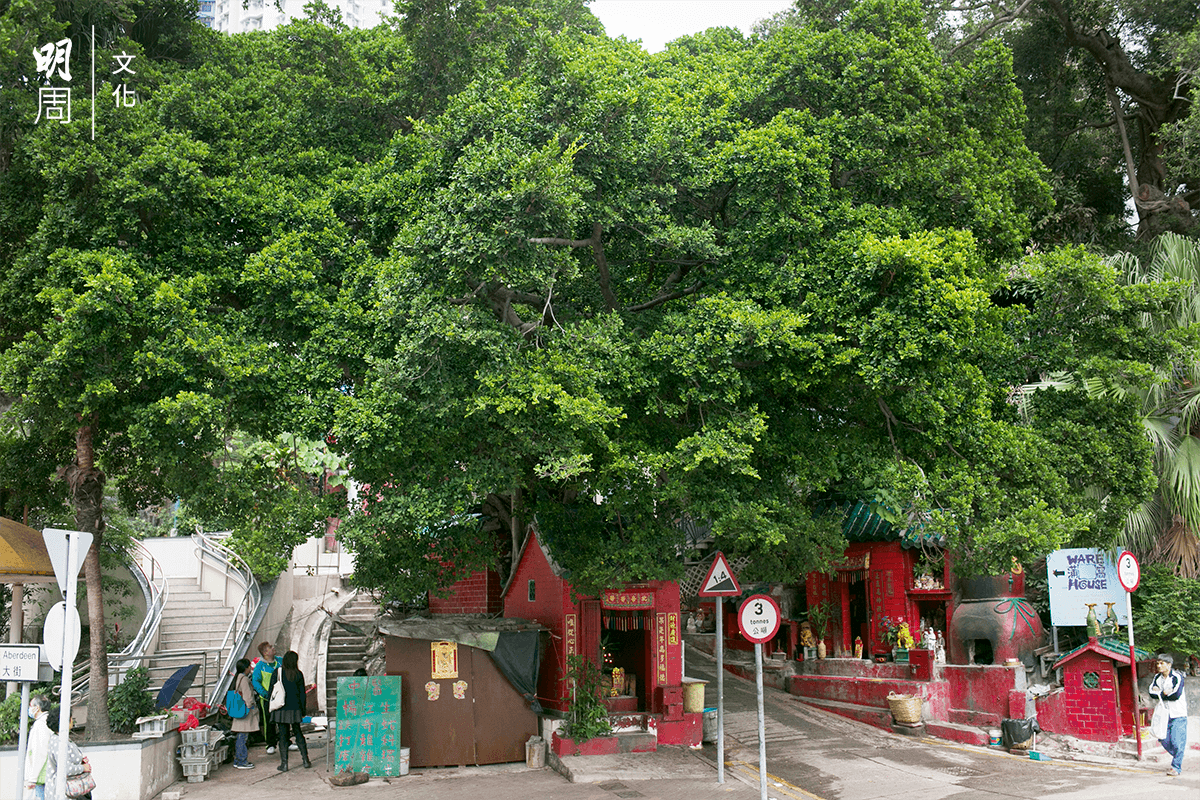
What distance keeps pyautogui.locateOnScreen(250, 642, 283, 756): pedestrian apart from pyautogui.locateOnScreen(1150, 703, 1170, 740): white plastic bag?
12797 millimetres

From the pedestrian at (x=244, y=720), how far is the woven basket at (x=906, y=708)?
11.0 m

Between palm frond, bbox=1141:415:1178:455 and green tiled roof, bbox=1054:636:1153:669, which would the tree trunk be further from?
palm frond, bbox=1141:415:1178:455

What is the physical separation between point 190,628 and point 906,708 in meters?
15.7

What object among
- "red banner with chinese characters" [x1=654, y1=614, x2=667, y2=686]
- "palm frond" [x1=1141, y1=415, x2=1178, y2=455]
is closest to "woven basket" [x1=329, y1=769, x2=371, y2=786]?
"red banner with chinese characters" [x1=654, y1=614, x2=667, y2=686]

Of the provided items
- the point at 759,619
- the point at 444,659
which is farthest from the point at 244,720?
the point at 759,619

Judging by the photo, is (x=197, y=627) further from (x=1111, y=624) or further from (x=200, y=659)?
(x=1111, y=624)

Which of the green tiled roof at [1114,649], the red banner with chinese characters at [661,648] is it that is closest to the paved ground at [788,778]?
the red banner with chinese characters at [661,648]

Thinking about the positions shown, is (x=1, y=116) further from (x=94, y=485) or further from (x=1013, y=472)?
(x=1013, y=472)

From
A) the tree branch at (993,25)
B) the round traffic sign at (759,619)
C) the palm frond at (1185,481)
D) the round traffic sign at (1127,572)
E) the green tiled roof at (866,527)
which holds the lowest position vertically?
the round traffic sign at (759,619)

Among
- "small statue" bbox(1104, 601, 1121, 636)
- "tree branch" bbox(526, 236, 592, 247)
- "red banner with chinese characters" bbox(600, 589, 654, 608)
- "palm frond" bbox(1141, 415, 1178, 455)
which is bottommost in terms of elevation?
"small statue" bbox(1104, 601, 1121, 636)

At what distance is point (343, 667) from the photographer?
19625 mm

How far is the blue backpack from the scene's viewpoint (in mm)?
14375

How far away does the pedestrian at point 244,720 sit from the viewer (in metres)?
14.1

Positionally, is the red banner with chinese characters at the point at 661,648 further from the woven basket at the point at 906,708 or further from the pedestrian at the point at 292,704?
the pedestrian at the point at 292,704
